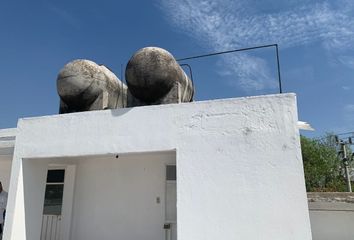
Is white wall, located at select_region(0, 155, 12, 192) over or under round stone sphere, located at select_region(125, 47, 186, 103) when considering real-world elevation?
under

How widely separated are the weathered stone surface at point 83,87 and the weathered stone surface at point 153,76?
1007 millimetres

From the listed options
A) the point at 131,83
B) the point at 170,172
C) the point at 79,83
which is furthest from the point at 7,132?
the point at 170,172

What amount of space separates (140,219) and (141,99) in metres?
2.98

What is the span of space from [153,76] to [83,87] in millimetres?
1883

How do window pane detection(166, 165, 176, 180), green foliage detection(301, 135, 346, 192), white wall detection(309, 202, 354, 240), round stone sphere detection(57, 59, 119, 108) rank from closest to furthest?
white wall detection(309, 202, 354, 240) → round stone sphere detection(57, 59, 119, 108) → window pane detection(166, 165, 176, 180) → green foliage detection(301, 135, 346, 192)

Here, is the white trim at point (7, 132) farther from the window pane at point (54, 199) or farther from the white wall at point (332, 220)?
the white wall at point (332, 220)

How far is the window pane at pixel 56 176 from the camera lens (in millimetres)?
8724

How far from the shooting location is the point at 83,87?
24.8 feet

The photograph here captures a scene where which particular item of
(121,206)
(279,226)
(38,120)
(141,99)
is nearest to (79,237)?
(121,206)

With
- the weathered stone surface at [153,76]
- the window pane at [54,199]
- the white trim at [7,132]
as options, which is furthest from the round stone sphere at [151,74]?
the white trim at [7,132]

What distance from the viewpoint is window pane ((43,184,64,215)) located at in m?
8.56

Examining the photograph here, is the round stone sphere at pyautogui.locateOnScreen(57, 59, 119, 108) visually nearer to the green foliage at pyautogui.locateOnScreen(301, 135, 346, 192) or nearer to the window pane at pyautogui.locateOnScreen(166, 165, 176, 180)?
the window pane at pyautogui.locateOnScreen(166, 165, 176, 180)

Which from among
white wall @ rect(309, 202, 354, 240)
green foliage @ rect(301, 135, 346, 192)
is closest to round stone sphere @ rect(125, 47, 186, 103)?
white wall @ rect(309, 202, 354, 240)

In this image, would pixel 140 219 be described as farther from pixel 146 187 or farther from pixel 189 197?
pixel 189 197
